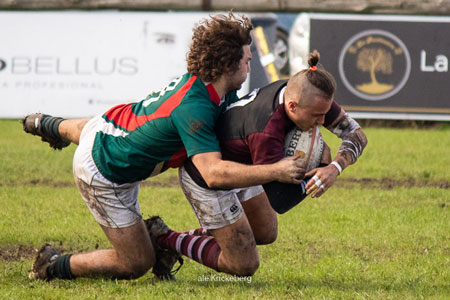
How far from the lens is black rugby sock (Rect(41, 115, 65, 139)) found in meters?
5.99

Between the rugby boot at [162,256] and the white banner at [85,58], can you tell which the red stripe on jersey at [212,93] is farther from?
the white banner at [85,58]

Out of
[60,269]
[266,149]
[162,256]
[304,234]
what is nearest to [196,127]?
[266,149]

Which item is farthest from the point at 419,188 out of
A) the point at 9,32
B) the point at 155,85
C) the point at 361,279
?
the point at 9,32

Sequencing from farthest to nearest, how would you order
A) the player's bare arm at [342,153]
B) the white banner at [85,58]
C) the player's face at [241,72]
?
the white banner at [85,58], the player's face at [241,72], the player's bare arm at [342,153]

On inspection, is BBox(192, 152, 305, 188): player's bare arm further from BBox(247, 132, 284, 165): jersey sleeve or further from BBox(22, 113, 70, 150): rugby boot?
BBox(22, 113, 70, 150): rugby boot

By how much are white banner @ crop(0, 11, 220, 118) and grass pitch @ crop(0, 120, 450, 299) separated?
92.2 inches

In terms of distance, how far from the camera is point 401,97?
1434 centimetres

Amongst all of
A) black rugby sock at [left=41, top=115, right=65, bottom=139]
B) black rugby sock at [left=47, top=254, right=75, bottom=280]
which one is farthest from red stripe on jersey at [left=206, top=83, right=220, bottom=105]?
black rugby sock at [left=47, top=254, right=75, bottom=280]

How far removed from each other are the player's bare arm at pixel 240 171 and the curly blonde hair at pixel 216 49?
575 millimetres

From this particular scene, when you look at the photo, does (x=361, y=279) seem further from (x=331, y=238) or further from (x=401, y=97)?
(x=401, y=97)

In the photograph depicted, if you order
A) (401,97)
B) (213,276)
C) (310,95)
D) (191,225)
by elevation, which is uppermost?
(310,95)

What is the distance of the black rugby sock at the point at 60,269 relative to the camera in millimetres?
5598

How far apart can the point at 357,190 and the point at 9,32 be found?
8.10 metres

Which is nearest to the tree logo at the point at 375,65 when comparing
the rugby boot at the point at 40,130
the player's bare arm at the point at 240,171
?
the rugby boot at the point at 40,130
